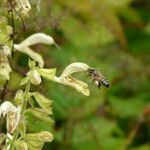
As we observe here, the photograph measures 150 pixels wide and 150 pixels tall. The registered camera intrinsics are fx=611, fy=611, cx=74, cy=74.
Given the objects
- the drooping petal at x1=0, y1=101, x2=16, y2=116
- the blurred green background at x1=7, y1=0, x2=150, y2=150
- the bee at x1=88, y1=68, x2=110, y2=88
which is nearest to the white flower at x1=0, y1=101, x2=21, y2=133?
the drooping petal at x1=0, y1=101, x2=16, y2=116

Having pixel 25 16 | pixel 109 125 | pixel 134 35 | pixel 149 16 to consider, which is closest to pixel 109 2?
pixel 134 35

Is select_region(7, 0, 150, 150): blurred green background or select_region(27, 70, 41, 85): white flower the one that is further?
select_region(7, 0, 150, 150): blurred green background

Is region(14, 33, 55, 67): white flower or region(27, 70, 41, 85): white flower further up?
region(27, 70, 41, 85): white flower

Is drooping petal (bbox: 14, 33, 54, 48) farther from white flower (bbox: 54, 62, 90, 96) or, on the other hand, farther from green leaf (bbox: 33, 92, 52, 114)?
green leaf (bbox: 33, 92, 52, 114)

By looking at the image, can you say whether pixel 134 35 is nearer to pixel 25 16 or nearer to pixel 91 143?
pixel 91 143

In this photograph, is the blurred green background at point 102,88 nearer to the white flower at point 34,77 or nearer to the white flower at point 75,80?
the white flower at point 75,80

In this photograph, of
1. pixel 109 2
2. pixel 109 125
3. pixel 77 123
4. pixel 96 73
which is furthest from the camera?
pixel 109 2
